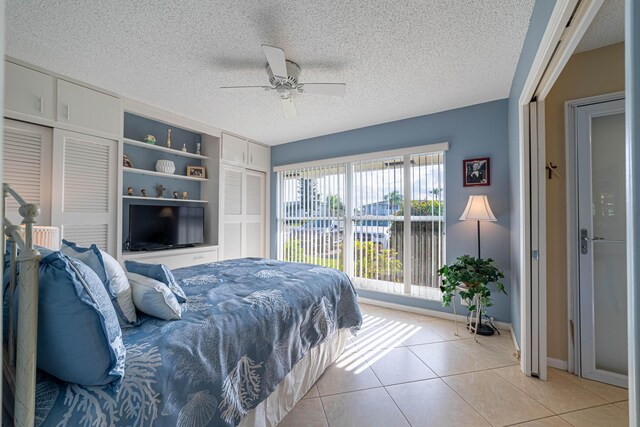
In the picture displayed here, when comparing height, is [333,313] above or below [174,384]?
below

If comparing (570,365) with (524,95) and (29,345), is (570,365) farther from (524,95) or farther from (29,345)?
(29,345)

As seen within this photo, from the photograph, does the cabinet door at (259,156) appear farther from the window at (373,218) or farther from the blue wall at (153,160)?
the blue wall at (153,160)

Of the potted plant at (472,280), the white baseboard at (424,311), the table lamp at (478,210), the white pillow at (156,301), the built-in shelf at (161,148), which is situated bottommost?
the white baseboard at (424,311)

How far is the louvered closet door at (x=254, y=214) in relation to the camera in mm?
4609

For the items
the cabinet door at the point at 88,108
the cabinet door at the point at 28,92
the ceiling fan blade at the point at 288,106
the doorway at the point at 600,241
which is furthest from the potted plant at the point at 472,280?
the cabinet door at the point at 28,92

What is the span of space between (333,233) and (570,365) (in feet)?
9.47

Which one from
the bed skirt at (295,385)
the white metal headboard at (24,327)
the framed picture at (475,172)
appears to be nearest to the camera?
the white metal headboard at (24,327)

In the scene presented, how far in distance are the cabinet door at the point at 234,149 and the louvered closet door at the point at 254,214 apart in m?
0.30

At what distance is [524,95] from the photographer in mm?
2047

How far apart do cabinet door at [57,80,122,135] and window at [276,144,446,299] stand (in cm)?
241

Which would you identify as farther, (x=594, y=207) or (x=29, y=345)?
(x=594, y=207)

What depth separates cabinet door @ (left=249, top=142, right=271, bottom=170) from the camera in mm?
4605

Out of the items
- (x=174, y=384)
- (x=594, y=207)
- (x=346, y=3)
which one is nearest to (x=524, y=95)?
(x=594, y=207)

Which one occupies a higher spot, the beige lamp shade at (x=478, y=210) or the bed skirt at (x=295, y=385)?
the beige lamp shade at (x=478, y=210)
